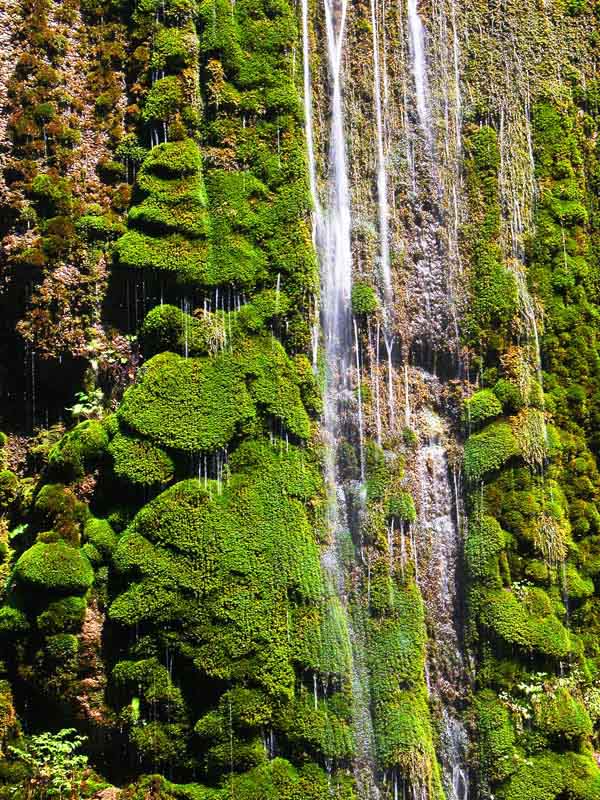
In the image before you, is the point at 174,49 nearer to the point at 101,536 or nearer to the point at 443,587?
the point at 101,536

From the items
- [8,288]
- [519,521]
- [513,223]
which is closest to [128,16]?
[8,288]

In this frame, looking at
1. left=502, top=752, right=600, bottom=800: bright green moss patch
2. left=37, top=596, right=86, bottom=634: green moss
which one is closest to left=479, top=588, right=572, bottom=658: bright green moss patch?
left=502, top=752, right=600, bottom=800: bright green moss patch

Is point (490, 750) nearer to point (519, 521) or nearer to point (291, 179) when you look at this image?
point (519, 521)

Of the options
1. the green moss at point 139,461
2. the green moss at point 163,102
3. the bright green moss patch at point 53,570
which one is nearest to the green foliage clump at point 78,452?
the green moss at point 139,461

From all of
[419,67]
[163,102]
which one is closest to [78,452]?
[163,102]

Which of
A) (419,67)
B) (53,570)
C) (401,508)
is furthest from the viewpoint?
(419,67)

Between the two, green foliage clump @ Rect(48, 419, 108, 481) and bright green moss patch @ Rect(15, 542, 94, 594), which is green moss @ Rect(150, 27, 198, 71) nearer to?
green foliage clump @ Rect(48, 419, 108, 481)

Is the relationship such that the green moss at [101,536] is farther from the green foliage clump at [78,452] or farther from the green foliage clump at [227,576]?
the green foliage clump at [78,452]
